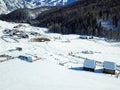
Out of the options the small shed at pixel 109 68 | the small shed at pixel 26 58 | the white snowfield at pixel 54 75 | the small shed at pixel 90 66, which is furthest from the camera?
the small shed at pixel 26 58

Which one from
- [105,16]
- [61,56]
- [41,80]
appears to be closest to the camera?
[41,80]

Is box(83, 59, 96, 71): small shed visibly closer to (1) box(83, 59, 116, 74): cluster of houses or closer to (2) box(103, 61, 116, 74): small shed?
(1) box(83, 59, 116, 74): cluster of houses

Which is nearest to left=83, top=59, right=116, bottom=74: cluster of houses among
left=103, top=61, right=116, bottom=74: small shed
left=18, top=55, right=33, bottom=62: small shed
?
left=103, top=61, right=116, bottom=74: small shed

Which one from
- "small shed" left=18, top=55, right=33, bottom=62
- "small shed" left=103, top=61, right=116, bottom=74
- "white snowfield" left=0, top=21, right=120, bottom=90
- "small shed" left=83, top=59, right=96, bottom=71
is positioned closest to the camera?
"white snowfield" left=0, top=21, right=120, bottom=90

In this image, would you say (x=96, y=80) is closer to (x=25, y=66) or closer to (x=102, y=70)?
(x=102, y=70)

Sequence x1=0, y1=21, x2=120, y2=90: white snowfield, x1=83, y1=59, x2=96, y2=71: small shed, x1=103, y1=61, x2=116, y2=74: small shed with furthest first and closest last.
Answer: x1=83, y1=59, x2=96, y2=71: small shed
x1=103, y1=61, x2=116, y2=74: small shed
x1=0, y1=21, x2=120, y2=90: white snowfield

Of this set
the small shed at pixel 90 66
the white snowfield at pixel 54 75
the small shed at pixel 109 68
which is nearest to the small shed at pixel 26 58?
the white snowfield at pixel 54 75

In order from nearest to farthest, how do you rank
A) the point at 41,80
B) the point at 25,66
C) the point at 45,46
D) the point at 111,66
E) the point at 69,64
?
the point at 41,80 → the point at 111,66 → the point at 25,66 → the point at 69,64 → the point at 45,46

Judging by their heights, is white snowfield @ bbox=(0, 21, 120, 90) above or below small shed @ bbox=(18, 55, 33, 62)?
below

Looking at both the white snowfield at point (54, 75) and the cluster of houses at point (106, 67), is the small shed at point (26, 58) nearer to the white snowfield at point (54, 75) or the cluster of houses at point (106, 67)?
the white snowfield at point (54, 75)

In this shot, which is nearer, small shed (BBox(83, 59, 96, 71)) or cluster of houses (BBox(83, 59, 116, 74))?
cluster of houses (BBox(83, 59, 116, 74))

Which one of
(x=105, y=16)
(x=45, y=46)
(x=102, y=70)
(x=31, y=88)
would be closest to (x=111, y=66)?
(x=102, y=70)
